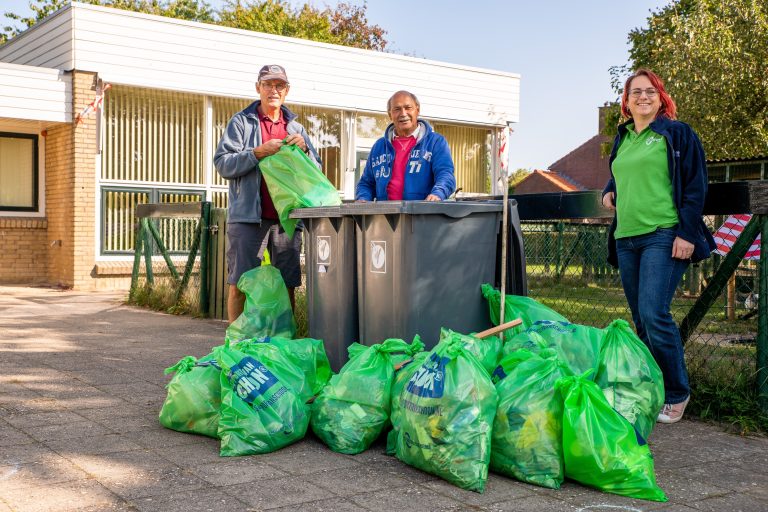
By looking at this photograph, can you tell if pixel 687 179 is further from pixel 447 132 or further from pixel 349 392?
pixel 447 132

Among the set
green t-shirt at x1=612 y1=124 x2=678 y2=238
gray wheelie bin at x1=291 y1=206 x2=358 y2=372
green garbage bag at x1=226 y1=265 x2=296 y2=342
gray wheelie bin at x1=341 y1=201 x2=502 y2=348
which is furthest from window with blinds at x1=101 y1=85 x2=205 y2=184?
green t-shirt at x1=612 y1=124 x2=678 y2=238

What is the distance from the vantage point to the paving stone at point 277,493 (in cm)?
310

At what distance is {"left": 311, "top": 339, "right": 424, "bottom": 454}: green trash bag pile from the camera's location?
382cm

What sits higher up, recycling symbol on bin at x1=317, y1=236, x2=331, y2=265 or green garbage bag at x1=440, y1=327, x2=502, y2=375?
recycling symbol on bin at x1=317, y1=236, x2=331, y2=265

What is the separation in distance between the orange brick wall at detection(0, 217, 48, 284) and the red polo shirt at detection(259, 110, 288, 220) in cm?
879

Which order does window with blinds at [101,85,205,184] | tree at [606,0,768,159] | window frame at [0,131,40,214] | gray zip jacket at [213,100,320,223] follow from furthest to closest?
tree at [606,0,768,159] < window frame at [0,131,40,214] < window with blinds at [101,85,205,184] < gray zip jacket at [213,100,320,223]

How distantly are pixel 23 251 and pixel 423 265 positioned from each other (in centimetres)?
1053

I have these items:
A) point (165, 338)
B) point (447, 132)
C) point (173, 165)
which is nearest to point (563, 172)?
point (447, 132)

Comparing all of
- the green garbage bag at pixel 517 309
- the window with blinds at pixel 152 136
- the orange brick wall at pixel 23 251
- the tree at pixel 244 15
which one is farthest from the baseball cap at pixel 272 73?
the tree at pixel 244 15

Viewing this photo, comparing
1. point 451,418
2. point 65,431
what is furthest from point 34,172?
point 451,418

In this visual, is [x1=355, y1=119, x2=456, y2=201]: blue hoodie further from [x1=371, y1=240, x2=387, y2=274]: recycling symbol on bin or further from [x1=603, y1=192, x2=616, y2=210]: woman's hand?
[x1=603, y1=192, x2=616, y2=210]: woman's hand

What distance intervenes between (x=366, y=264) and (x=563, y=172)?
5714cm

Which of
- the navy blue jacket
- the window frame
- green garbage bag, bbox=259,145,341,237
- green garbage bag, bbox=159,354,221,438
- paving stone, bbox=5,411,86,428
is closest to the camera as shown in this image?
green garbage bag, bbox=159,354,221,438

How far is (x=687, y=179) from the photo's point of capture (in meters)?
4.34
